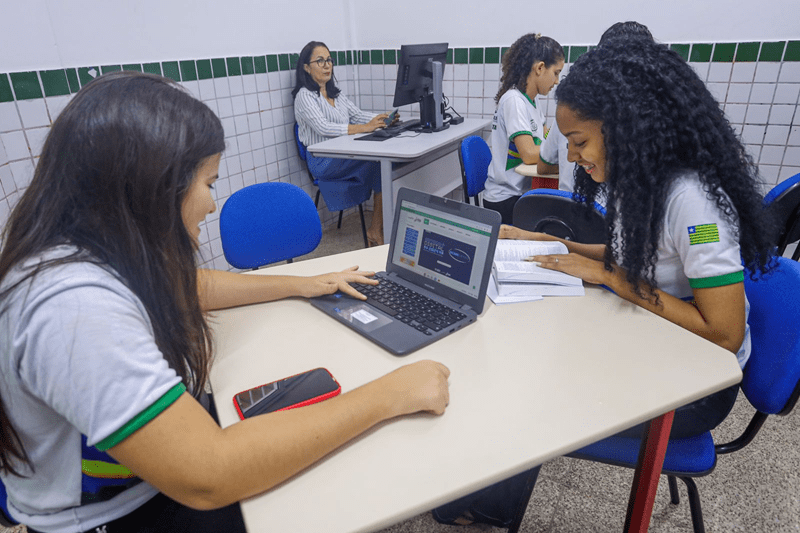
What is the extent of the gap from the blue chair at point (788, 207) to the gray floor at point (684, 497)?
85 cm

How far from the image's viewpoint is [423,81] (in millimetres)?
3307

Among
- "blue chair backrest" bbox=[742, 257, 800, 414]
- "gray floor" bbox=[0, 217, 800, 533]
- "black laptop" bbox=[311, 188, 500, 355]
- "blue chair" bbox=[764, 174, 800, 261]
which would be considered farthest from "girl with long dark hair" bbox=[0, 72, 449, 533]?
"blue chair" bbox=[764, 174, 800, 261]

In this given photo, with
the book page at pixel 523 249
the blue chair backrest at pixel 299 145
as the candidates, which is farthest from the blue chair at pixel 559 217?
the blue chair backrest at pixel 299 145

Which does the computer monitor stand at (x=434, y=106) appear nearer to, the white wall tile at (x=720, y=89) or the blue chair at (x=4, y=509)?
the white wall tile at (x=720, y=89)

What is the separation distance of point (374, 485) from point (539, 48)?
2.66 meters

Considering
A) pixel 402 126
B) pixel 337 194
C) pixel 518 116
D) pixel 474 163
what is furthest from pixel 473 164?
pixel 337 194

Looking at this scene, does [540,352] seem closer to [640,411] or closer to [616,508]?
[640,411]

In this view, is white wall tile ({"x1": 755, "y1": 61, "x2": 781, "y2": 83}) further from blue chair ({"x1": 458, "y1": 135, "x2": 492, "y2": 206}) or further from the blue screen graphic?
the blue screen graphic

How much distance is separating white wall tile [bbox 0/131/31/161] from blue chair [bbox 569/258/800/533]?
2.36 meters

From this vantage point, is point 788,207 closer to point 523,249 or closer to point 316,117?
point 523,249

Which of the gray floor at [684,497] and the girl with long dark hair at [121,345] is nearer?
the girl with long dark hair at [121,345]

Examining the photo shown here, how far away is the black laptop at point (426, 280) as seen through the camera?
1.00 meters

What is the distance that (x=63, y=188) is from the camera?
638 millimetres

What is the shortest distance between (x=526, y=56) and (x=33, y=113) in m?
2.39
